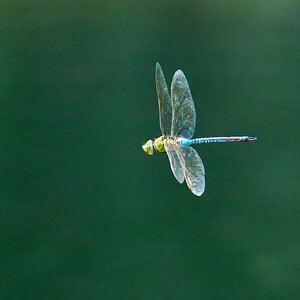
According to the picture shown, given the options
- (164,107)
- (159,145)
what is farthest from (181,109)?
(159,145)

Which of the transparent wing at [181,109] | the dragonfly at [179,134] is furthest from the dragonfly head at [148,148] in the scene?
the transparent wing at [181,109]

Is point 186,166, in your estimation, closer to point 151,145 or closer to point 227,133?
point 151,145

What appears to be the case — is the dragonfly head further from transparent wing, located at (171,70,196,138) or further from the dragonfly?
transparent wing, located at (171,70,196,138)

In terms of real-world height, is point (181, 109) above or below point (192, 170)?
above

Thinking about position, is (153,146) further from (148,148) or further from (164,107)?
(164,107)

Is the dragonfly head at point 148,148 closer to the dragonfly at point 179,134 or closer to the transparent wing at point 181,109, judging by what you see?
the dragonfly at point 179,134

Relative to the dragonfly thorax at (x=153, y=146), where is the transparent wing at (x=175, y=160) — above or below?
below
